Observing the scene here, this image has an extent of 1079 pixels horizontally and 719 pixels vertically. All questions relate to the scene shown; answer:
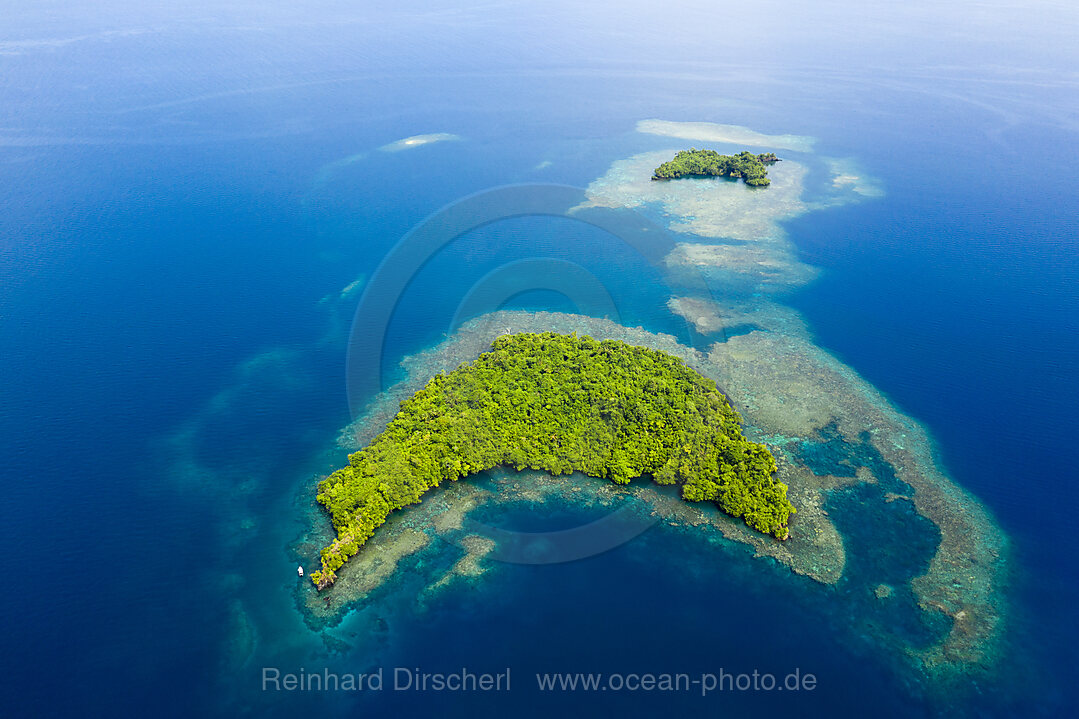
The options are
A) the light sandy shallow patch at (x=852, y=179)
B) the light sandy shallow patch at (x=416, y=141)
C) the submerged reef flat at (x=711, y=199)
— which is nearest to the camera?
the submerged reef flat at (x=711, y=199)

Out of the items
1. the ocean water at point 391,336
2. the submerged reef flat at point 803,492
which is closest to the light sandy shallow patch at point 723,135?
the ocean water at point 391,336

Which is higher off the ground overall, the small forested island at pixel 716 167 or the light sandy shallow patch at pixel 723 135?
the light sandy shallow patch at pixel 723 135

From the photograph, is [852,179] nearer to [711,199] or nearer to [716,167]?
[716,167]

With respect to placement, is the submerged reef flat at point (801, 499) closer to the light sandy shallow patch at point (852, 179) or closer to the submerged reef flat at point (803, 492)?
the submerged reef flat at point (803, 492)

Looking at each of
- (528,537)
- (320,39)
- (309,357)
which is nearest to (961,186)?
(528,537)

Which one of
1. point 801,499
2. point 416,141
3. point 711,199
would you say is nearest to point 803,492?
point 801,499

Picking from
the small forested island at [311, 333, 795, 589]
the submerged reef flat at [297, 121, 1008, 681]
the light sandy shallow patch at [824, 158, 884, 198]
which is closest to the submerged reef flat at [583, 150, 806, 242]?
the light sandy shallow patch at [824, 158, 884, 198]

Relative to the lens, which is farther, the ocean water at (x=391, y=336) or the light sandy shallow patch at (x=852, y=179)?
the light sandy shallow patch at (x=852, y=179)

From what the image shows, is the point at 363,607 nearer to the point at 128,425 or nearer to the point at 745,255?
the point at 128,425
